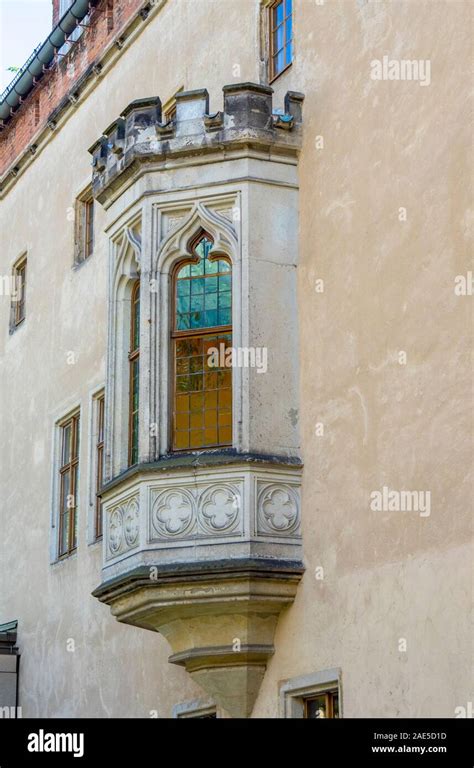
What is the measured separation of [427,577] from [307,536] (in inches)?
71.7

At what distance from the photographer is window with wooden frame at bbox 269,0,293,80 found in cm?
1415

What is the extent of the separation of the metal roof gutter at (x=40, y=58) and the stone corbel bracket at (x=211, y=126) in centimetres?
617

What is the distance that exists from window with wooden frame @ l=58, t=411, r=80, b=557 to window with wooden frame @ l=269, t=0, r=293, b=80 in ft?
18.0

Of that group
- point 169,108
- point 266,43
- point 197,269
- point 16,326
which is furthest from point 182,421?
point 16,326

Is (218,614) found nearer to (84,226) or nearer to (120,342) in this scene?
(120,342)

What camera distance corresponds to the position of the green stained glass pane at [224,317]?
13.0 metres

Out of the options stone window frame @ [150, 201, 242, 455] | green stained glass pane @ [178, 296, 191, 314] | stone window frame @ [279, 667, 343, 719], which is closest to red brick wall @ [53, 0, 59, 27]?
stone window frame @ [150, 201, 242, 455]

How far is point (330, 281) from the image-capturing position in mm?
12477

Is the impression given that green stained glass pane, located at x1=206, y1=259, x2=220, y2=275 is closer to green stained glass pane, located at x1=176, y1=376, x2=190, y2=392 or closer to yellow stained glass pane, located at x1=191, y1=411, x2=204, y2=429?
green stained glass pane, located at x1=176, y1=376, x2=190, y2=392

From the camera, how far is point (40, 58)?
20.7 meters

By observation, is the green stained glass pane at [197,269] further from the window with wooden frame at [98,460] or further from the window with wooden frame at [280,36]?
the window with wooden frame at [98,460]

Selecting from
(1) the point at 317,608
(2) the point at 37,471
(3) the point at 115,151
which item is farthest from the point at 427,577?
(2) the point at 37,471

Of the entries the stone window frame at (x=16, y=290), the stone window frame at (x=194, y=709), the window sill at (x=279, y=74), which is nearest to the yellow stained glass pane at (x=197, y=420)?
the stone window frame at (x=194, y=709)
